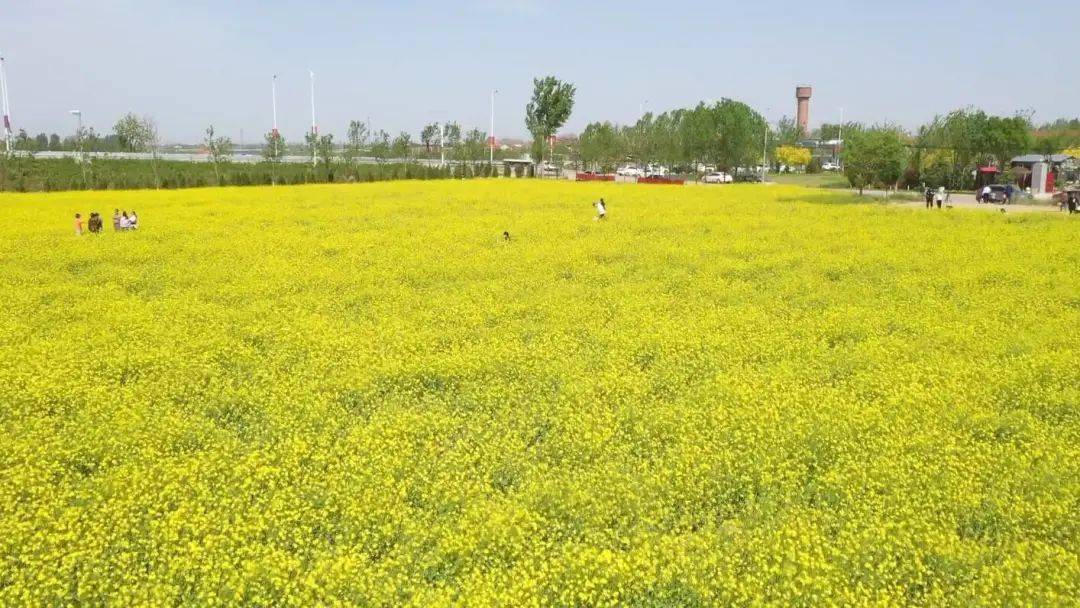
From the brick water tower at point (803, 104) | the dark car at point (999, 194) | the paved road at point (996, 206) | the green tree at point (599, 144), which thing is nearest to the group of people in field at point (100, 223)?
the paved road at point (996, 206)

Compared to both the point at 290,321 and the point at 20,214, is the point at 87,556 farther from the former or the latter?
the point at 20,214

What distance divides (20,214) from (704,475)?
33.1 meters

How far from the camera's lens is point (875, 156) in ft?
139

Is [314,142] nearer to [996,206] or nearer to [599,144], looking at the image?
[599,144]

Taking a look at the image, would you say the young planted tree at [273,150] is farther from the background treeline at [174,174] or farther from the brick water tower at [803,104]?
the brick water tower at [803,104]

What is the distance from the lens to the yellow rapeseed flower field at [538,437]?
652 centimetres

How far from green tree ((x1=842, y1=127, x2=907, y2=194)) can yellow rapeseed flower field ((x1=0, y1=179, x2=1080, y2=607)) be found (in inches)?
973

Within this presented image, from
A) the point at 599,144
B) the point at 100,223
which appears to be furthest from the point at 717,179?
the point at 100,223

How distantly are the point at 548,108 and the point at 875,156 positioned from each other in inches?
1476

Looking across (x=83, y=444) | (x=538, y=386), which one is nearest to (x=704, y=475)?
(x=538, y=386)

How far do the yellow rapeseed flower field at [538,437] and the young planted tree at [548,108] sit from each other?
187ft

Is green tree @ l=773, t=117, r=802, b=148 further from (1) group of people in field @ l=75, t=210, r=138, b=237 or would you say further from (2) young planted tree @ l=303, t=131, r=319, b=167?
(1) group of people in field @ l=75, t=210, r=138, b=237

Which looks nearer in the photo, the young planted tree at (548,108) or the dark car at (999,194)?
the dark car at (999,194)

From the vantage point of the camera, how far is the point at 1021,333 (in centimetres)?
1324
